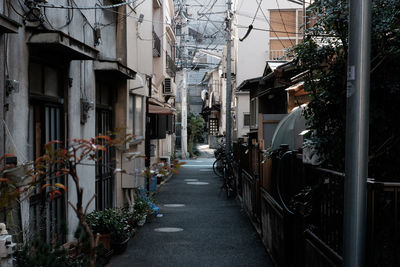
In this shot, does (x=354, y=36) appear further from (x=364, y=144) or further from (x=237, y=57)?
(x=237, y=57)

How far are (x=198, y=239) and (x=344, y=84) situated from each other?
6492mm

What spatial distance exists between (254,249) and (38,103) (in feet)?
18.2

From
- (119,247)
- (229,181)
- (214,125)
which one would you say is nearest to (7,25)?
(119,247)

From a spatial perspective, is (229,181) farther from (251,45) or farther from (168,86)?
(168,86)

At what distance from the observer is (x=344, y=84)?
20.6 feet

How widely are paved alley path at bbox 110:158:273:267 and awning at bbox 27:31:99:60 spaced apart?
4119 mm

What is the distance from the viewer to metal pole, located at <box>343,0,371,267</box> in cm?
404

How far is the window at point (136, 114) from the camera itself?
15219 mm

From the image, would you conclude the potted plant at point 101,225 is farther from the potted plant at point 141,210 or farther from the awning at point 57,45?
the awning at point 57,45

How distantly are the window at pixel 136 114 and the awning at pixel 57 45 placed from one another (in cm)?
703

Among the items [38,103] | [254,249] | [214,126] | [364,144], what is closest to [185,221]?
[254,249]

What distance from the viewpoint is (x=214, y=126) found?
205 ft

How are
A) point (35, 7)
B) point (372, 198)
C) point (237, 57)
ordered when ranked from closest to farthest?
1. point (372, 198)
2. point (35, 7)
3. point (237, 57)

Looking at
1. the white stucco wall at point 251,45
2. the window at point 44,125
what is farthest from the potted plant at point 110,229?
the white stucco wall at point 251,45
